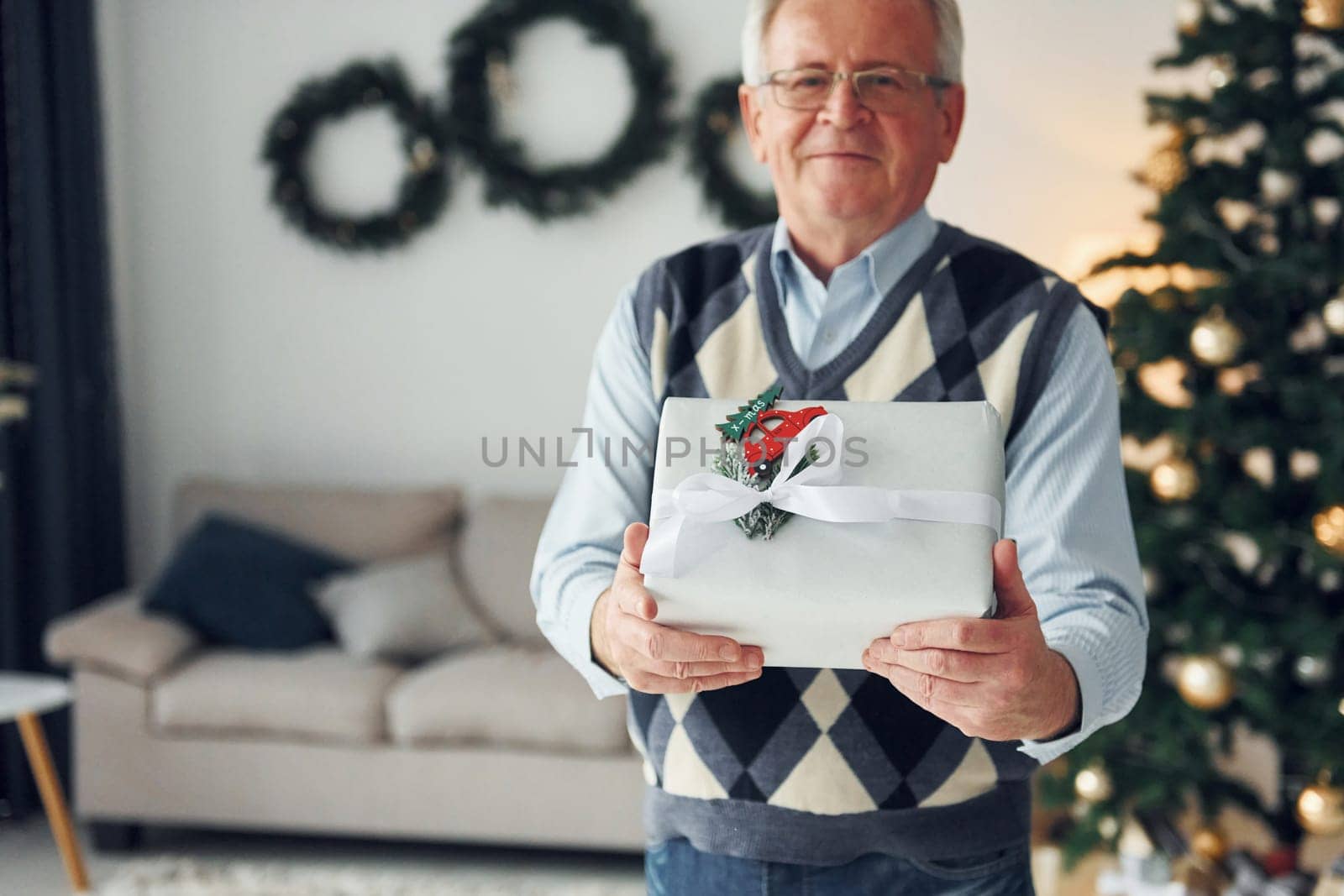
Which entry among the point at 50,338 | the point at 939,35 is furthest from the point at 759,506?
the point at 50,338

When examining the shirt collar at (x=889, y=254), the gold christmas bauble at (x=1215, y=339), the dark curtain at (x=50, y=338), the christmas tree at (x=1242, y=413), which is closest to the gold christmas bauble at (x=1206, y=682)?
the christmas tree at (x=1242, y=413)

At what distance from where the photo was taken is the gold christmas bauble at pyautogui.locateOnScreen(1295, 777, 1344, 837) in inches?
94.0

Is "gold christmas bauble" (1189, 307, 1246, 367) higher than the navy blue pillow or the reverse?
Answer: higher

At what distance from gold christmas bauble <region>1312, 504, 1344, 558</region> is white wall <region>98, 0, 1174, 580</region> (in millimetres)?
1601

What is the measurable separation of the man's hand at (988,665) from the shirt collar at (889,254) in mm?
334

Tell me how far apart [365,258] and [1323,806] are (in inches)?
123

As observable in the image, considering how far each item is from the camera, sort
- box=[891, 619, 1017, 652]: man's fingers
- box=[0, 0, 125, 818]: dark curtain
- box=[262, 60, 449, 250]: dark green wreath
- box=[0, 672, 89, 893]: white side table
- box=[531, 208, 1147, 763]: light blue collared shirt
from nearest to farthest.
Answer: box=[891, 619, 1017, 652]: man's fingers, box=[531, 208, 1147, 763]: light blue collared shirt, box=[0, 672, 89, 893]: white side table, box=[0, 0, 125, 818]: dark curtain, box=[262, 60, 449, 250]: dark green wreath

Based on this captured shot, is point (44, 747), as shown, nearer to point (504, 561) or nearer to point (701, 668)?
point (504, 561)

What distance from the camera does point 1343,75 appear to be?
2.26m

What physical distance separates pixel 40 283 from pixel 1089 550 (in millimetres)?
3431

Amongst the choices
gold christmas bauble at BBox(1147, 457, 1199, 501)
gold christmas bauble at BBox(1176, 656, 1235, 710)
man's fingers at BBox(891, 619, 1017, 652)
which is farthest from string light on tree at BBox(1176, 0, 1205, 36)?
man's fingers at BBox(891, 619, 1017, 652)

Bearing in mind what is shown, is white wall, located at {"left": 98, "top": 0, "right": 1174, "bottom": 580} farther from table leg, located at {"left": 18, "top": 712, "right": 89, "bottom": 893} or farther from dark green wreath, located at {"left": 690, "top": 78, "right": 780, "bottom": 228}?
table leg, located at {"left": 18, "top": 712, "right": 89, "bottom": 893}

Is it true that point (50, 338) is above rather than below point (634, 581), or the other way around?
below

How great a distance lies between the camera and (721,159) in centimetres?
379
